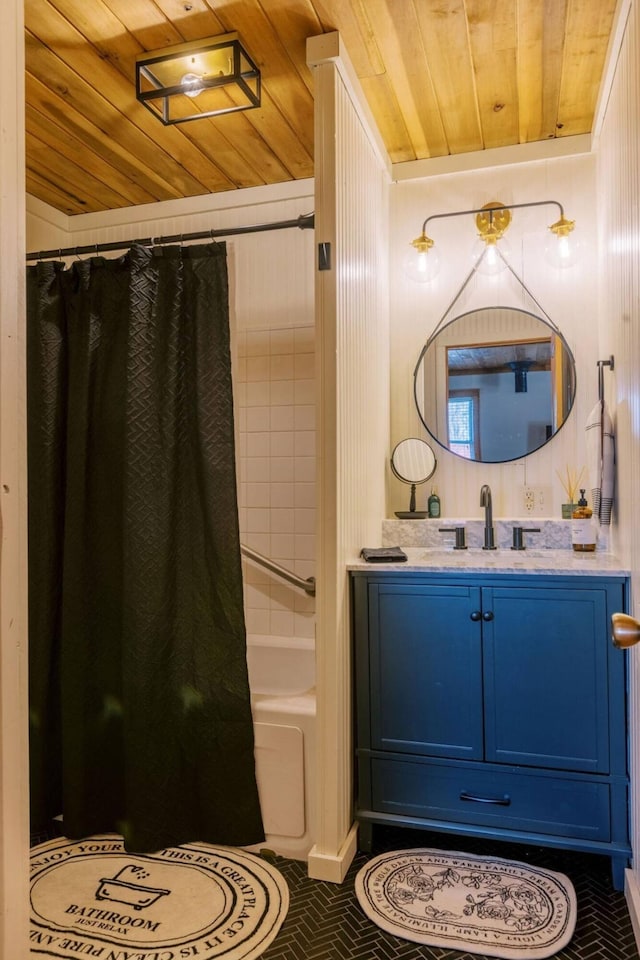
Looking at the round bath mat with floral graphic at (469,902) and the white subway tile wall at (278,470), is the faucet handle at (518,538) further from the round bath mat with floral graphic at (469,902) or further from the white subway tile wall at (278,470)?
the round bath mat with floral graphic at (469,902)

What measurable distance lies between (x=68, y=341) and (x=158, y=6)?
108 centimetres

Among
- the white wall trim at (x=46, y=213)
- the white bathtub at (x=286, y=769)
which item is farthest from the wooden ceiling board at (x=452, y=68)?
the white bathtub at (x=286, y=769)

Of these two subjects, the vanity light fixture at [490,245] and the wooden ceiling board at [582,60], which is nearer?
the wooden ceiling board at [582,60]

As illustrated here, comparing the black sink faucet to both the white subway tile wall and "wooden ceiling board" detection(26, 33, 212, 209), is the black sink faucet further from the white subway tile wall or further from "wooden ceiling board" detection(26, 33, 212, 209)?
"wooden ceiling board" detection(26, 33, 212, 209)

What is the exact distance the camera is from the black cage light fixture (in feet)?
6.43

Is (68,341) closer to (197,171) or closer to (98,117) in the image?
(98,117)

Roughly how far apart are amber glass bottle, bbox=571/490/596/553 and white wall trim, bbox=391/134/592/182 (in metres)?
1.39

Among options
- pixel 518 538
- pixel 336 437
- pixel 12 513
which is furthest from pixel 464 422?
pixel 12 513

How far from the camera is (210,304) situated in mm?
2223

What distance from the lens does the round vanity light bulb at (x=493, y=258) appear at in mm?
2666

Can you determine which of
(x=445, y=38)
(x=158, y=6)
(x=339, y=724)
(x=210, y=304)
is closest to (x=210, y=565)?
(x=339, y=724)

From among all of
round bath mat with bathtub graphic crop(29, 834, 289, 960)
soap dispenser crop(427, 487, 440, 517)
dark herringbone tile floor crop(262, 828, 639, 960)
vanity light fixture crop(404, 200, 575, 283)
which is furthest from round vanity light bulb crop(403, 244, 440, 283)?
round bath mat with bathtub graphic crop(29, 834, 289, 960)

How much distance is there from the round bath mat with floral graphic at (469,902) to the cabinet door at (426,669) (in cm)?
33

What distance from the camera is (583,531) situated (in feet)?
7.82
